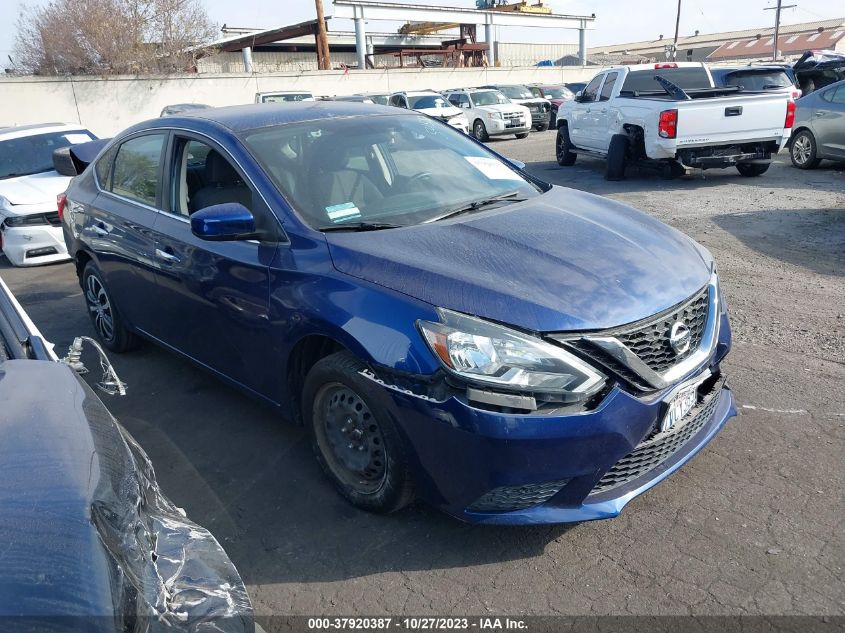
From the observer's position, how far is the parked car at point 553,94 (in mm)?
24625

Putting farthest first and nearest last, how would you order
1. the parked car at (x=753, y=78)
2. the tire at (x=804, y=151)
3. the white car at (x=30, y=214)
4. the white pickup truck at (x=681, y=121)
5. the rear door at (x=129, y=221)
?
the parked car at (x=753, y=78), the tire at (x=804, y=151), the white pickup truck at (x=681, y=121), the white car at (x=30, y=214), the rear door at (x=129, y=221)

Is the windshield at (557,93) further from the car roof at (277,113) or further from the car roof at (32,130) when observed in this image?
the car roof at (277,113)

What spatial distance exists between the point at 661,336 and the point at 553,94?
25494 millimetres

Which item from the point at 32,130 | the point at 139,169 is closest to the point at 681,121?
the point at 139,169

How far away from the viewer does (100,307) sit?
5445 millimetres

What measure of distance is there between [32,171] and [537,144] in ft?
45.6

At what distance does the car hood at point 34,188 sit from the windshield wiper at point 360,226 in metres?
6.30

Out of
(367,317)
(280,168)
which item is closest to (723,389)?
(367,317)

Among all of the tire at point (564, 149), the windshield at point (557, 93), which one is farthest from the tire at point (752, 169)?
the windshield at point (557, 93)

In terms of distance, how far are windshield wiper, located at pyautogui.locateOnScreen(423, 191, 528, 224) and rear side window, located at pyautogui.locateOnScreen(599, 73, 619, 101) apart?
9458 millimetres

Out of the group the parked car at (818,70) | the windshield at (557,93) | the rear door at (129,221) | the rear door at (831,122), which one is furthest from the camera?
the windshield at (557,93)

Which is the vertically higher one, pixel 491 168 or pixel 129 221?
pixel 491 168

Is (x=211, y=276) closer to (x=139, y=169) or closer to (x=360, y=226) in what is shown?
(x=360, y=226)

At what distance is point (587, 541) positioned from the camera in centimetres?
301
